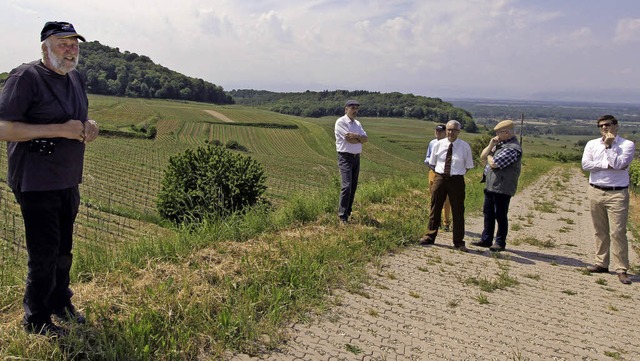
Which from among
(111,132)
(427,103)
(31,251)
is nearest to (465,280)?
(31,251)

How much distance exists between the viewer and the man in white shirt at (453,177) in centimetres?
643

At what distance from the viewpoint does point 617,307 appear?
4.73 metres

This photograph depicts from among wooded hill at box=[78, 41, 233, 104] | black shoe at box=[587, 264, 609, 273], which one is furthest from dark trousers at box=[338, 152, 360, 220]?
wooded hill at box=[78, 41, 233, 104]

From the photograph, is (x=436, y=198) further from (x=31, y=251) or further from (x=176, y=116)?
(x=176, y=116)

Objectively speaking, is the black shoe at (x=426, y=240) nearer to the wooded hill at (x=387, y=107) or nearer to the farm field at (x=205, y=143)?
the farm field at (x=205, y=143)

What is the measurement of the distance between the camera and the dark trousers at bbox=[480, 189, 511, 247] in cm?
564

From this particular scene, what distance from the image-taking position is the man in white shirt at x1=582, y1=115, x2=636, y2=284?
215 inches

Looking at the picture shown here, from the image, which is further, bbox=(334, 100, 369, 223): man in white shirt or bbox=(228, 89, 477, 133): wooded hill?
bbox=(228, 89, 477, 133): wooded hill

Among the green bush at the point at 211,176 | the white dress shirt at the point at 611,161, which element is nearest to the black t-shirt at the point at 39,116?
the white dress shirt at the point at 611,161

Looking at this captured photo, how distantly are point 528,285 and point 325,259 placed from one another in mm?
2483

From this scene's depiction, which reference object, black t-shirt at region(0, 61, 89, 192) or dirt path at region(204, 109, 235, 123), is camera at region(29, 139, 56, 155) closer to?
black t-shirt at region(0, 61, 89, 192)

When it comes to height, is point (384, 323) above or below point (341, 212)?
below

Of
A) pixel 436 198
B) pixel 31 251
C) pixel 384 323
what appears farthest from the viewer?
pixel 436 198

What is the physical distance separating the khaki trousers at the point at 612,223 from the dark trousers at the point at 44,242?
6001mm
